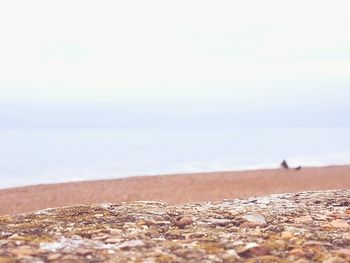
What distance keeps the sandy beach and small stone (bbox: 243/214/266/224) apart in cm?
1688

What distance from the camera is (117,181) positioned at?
3098cm

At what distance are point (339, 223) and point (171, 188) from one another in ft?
76.2

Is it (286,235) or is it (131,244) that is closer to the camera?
(131,244)

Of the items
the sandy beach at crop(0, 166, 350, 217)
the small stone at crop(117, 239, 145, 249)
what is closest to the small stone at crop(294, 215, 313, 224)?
the small stone at crop(117, 239, 145, 249)

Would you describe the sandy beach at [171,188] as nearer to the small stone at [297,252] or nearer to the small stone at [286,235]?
the small stone at [286,235]

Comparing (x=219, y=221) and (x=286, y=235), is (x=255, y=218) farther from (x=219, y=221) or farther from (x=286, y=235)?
(x=286, y=235)

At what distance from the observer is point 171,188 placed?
27.1 m

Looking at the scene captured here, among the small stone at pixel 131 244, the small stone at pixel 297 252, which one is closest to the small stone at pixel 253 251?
the small stone at pixel 297 252

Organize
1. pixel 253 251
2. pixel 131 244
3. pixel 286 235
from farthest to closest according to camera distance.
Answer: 1. pixel 286 235
2. pixel 131 244
3. pixel 253 251

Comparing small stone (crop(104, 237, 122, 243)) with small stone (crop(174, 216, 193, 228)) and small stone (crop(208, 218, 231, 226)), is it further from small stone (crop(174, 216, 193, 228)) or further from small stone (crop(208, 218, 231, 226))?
small stone (crop(208, 218, 231, 226))

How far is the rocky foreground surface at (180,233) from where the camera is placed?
3.12m

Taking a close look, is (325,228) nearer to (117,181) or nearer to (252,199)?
(252,199)

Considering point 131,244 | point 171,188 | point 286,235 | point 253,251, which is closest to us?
point 253,251

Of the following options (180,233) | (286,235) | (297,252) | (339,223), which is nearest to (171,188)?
(339,223)
